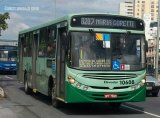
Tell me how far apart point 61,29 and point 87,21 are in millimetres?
1202

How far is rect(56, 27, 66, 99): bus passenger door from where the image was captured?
15.0 m

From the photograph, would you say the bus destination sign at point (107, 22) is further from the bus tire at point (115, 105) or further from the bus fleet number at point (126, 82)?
the bus tire at point (115, 105)

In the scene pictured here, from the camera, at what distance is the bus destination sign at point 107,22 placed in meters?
14.6

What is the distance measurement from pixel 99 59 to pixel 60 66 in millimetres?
1548

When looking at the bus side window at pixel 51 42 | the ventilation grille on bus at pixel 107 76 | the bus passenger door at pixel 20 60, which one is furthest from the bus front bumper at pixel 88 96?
the bus passenger door at pixel 20 60

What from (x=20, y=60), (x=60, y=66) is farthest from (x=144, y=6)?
(x=60, y=66)

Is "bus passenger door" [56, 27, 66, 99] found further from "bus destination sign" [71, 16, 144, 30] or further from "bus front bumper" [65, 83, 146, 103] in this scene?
"bus destination sign" [71, 16, 144, 30]

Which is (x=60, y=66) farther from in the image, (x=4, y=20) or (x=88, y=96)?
(x=4, y=20)

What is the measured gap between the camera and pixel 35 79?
789 inches

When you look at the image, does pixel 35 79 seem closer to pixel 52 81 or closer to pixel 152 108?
pixel 52 81

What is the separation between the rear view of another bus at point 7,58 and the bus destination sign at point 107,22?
1249 inches

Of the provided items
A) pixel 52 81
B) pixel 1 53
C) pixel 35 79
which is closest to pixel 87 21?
pixel 52 81

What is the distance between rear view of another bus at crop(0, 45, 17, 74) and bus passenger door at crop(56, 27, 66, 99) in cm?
3079

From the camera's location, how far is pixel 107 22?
48.8ft
